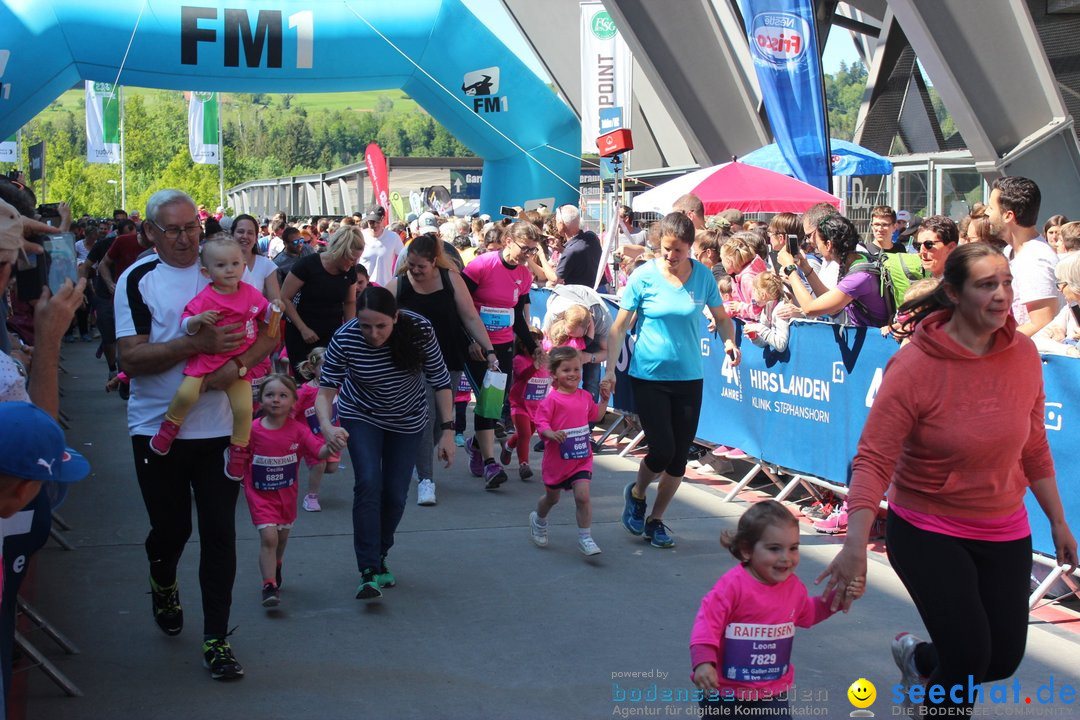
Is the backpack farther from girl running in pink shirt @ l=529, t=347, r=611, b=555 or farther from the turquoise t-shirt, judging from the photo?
girl running in pink shirt @ l=529, t=347, r=611, b=555

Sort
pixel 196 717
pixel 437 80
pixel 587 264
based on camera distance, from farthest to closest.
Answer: pixel 437 80
pixel 587 264
pixel 196 717

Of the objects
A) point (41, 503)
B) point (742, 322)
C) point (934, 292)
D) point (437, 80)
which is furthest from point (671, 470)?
point (437, 80)

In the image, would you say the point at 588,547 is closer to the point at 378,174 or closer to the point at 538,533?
the point at 538,533

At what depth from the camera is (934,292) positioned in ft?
12.7

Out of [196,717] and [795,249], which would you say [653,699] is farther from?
[795,249]

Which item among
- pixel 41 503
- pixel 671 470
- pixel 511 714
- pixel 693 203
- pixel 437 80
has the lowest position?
pixel 511 714

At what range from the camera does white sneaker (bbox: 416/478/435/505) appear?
8.23 meters

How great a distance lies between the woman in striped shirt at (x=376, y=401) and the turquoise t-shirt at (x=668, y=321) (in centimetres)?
144

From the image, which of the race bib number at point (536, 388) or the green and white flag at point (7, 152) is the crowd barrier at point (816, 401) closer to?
the race bib number at point (536, 388)

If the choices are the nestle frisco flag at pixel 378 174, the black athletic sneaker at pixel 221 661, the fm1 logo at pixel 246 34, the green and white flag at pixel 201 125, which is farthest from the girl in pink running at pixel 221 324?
the green and white flag at pixel 201 125

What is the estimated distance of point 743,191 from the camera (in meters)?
12.3

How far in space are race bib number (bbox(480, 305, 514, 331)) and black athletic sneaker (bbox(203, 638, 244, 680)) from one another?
4.50 metres

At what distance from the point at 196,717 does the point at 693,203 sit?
6920mm

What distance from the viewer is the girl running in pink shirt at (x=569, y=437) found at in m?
6.81
